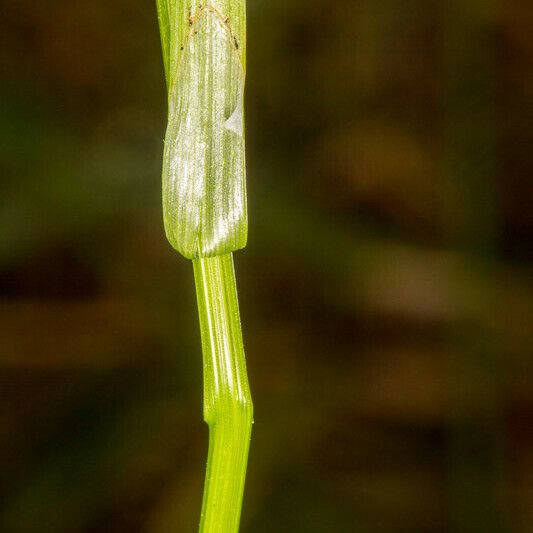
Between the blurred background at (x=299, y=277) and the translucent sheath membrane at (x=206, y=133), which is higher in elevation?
the blurred background at (x=299, y=277)

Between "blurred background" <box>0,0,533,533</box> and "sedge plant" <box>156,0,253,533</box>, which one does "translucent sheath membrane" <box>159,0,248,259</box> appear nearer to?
"sedge plant" <box>156,0,253,533</box>

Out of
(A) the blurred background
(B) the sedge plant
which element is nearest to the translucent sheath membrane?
(B) the sedge plant

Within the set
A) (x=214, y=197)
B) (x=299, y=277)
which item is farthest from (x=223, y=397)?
(x=299, y=277)

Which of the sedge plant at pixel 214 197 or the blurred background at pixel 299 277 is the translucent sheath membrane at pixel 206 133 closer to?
the sedge plant at pixel 214 197

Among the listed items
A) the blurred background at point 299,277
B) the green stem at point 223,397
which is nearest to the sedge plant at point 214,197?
the green stem at point 223,397

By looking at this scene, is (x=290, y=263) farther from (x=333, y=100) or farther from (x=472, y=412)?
(x=472, y=412)

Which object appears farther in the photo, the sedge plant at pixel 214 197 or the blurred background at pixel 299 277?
the blurred background at pixel 299 277
